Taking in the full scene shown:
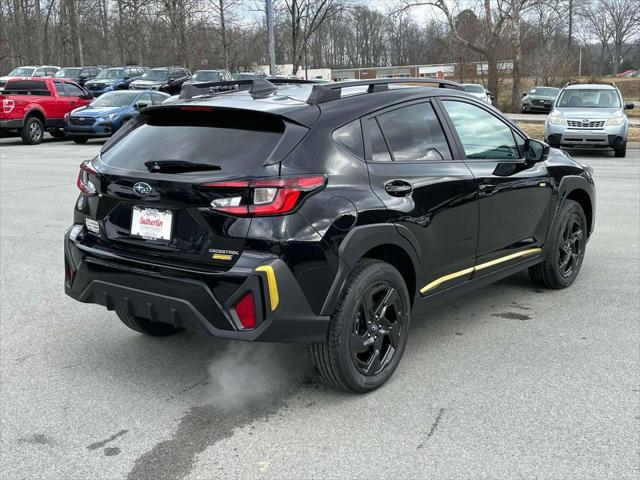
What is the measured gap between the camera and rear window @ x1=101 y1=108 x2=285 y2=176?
3463mm

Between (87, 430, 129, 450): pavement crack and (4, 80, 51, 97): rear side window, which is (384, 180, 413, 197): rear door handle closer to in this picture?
(87, 430, 129, 450): pavement crack

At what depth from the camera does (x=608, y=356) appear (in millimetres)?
4266

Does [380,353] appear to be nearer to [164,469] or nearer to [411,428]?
[411,428]

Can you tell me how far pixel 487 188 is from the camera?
15.0 ft

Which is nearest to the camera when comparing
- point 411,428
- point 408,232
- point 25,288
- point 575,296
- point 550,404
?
point 411,428

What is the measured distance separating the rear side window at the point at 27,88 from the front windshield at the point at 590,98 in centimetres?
1554

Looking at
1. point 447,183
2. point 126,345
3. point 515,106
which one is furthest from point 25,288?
point 515,106

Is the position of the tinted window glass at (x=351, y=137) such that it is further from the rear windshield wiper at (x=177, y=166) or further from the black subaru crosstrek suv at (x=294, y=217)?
the rear windshield wiper at (x=177, y=166)

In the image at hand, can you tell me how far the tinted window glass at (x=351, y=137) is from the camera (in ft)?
12.0

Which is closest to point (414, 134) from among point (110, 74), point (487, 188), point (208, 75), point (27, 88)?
point (487, 188)

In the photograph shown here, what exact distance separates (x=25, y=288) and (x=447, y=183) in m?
3.86

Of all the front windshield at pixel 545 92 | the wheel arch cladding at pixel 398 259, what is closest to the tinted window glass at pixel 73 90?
the wheel arch cladding at pixel 398 259

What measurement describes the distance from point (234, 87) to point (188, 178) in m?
1.21

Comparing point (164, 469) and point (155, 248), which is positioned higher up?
point (155, 248)
